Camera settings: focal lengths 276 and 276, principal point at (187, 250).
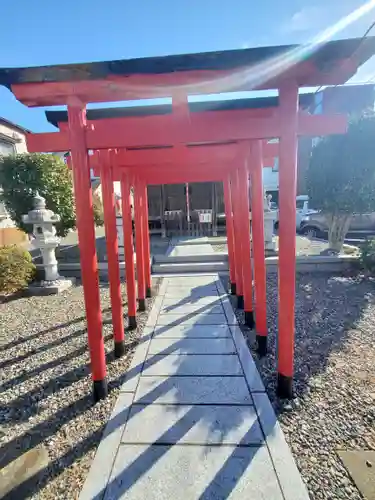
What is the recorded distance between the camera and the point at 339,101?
1975 centimetres

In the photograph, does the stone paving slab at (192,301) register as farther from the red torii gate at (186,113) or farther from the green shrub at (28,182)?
the green shrub at (28,182)

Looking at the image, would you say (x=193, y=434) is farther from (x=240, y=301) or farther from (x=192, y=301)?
(x=192, y=301)

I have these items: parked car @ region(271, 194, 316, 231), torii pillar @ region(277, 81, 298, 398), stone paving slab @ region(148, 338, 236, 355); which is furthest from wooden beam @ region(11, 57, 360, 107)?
parked car @ region(271, 194, 316, 231)

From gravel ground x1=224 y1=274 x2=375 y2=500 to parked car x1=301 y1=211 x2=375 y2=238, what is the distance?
8.18 m

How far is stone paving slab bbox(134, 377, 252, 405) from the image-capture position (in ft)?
8.18

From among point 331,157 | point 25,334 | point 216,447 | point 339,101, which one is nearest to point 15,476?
point 216,447

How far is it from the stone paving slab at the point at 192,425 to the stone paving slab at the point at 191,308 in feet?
7.33

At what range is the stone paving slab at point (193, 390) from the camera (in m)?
2.49

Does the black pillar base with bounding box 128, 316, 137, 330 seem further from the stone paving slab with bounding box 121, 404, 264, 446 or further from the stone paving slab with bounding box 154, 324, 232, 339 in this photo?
the stone paving slab with bounding box 121, 404, 264, 446

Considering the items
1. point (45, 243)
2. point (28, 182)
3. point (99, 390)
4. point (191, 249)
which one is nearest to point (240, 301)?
point (99, 390)

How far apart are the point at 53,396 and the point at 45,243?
4461 mm

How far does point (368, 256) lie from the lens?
625cm

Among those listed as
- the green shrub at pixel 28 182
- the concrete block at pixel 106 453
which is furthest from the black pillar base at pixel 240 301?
the green shrub at pixel 28 182

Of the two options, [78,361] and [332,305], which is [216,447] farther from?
[332,305]
